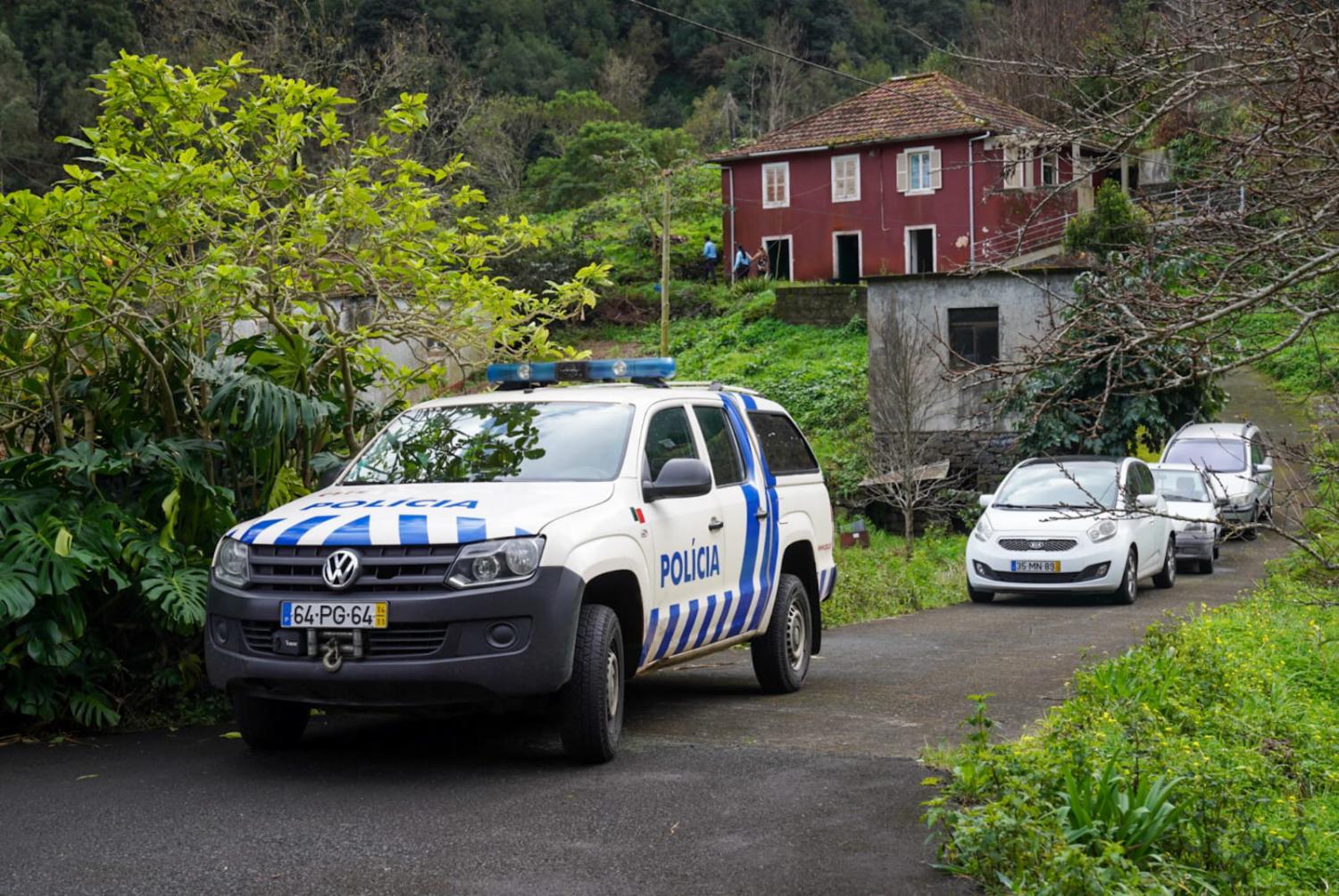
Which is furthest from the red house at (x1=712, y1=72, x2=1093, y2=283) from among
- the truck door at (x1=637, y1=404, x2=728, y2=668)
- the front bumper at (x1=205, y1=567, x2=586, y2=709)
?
the front bumper at (x1=205, y1=567, x2=586, y2=709)

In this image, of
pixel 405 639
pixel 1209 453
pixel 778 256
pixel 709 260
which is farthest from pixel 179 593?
pixel 778 256

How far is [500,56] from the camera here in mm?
74438

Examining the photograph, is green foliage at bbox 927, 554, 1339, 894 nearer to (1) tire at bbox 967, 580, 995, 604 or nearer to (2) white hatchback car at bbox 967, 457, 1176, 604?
(2) white hatchback car at bbox 967, 457, 1176, 604

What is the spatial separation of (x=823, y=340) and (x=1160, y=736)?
3712cm

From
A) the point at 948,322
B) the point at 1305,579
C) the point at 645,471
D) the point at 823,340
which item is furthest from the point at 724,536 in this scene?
the point at 823,340

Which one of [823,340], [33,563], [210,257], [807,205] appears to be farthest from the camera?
[807,205]

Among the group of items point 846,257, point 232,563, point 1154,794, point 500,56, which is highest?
Result: point 500,56

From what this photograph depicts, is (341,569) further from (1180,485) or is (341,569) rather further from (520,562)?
(1180,485)

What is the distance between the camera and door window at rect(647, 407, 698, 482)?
27.5 feet

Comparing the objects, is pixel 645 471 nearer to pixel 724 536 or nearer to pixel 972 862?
pixel 724 536

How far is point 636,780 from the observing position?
685 centimetres

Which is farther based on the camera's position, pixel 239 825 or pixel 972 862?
pixel 239 825

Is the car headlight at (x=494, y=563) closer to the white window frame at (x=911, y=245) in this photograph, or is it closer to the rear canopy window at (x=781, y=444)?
the rear canopy window at (x=781, y=444)

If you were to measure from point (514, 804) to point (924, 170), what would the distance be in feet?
142
